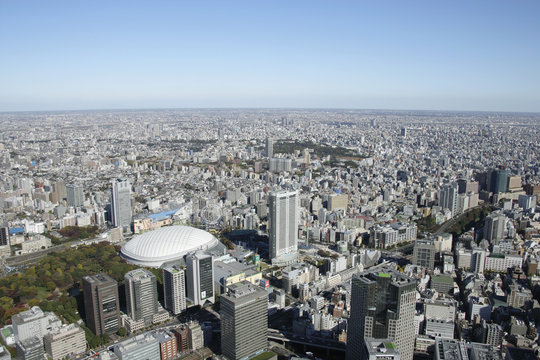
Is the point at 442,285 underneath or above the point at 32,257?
above

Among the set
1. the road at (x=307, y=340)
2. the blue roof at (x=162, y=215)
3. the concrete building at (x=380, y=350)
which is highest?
the concrete building at (x=380, y=350)

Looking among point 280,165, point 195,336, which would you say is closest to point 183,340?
point 195,336

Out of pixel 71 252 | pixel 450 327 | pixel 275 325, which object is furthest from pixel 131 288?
pixel 450 327

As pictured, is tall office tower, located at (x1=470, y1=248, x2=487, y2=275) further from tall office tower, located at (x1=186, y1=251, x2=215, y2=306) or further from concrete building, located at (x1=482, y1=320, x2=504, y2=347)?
tall office tower, located at (x1=186, y1=251, x2=215, y2=306)

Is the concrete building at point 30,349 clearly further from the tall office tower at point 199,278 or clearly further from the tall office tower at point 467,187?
the tall office tower at point 467,187

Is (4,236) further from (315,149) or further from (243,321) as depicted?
(315,149)

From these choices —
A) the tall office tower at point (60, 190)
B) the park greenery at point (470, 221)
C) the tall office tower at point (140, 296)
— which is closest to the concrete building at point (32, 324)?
the tall office tower at point (140, 296)

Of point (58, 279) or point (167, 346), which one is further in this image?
point (58, 279)
